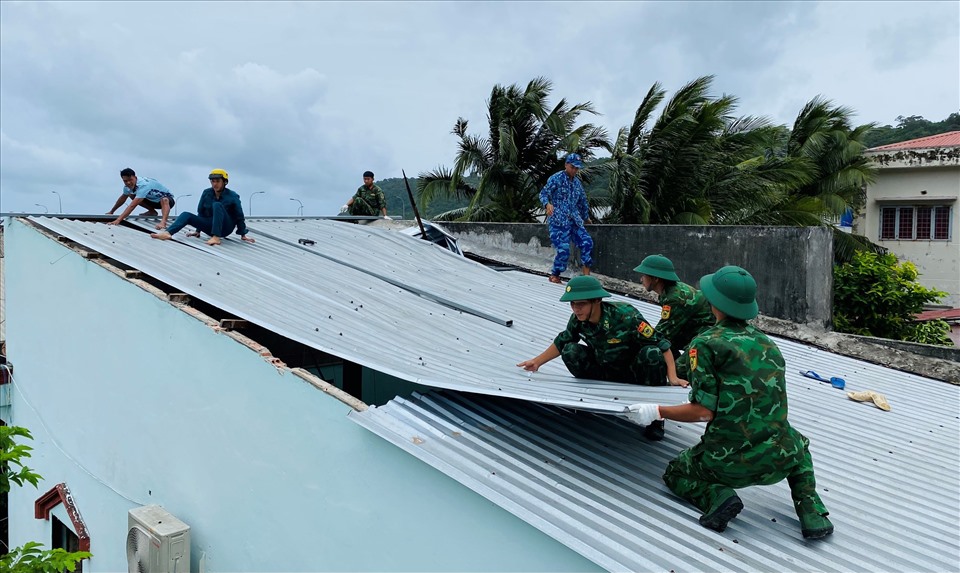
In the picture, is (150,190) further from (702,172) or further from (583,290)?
(702,172)

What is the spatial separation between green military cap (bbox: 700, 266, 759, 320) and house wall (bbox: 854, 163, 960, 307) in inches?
805

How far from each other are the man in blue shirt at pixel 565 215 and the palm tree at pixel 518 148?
7.18 metres

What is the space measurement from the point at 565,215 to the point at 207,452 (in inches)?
209

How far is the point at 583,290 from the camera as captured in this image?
3.64 meters

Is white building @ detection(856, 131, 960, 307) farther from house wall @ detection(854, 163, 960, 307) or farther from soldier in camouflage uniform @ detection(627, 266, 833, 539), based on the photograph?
soldier in camouflage uniform @ detection(627, 266, 833, 539)

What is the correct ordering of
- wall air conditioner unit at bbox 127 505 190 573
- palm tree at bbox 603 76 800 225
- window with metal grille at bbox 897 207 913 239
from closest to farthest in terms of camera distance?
1. wall air conditioner unit at bbox 127 505 190 573
2. palm tree at bbox 603 76 800 225
3. window with metal grille at bbox 897 207 913 239

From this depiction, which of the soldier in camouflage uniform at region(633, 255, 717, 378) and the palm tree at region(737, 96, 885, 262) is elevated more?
the palm tree at region(737, 96, 885, 262)

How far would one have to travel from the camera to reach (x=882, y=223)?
69.0ft

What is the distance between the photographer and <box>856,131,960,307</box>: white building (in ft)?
63.9

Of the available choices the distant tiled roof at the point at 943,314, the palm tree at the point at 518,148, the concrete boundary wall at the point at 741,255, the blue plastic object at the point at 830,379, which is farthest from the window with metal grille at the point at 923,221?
the blue plastic object at the point at 830,379

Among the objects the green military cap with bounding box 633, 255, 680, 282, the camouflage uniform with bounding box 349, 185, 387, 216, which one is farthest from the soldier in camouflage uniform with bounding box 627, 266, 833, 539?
the camouflage uniform with bounding box 349, 185, 387, 216

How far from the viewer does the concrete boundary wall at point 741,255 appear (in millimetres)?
7816

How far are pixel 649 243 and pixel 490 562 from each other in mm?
6668

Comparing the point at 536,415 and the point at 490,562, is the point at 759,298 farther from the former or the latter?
the point at 490,562
